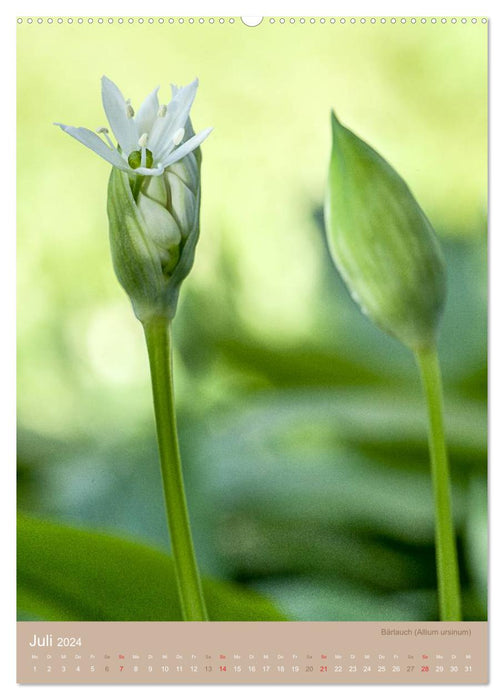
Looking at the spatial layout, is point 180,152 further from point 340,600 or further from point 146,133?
point 340,600

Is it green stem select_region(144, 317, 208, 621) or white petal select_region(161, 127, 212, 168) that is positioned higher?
white petal select_region(161, 127, 212, 168)

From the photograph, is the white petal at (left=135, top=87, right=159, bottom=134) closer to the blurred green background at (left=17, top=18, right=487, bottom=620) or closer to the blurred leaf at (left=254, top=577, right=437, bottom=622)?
the blurred green background at (left=17, top=18, right=487, bottom=620)

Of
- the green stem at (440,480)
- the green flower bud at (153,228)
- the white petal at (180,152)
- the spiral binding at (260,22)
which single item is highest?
the spiral binding at (260,22)

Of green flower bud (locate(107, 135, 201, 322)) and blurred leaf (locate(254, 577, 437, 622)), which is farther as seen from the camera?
A: blurred leaf (locate(254, 577, 437, 622))

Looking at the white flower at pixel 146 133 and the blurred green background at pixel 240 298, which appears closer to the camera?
the white flower at pixel 146 133

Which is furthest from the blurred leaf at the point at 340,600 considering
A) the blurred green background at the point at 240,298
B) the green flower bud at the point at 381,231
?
the green flower bud at the point at 381,231

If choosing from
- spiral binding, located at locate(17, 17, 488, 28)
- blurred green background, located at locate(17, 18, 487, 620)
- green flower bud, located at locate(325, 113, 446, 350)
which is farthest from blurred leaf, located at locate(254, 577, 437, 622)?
spiral binding, located at locate(17, 17, 488, 28)

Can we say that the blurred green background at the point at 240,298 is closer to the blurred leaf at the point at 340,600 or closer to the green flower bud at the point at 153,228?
the blurred leaf at the point at 340,600

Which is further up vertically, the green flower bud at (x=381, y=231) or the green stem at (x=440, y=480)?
the green flower bud at (x=381, y=231)
